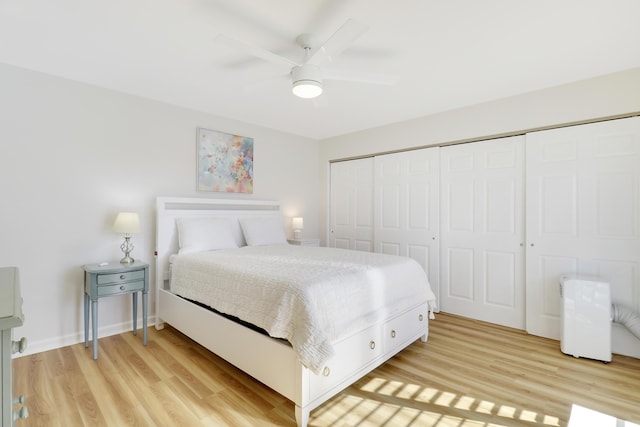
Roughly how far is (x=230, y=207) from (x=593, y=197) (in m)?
3.76

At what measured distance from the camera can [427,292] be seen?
9.18 feet

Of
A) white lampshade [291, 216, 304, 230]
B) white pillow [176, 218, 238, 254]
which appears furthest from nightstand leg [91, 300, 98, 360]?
white lampshade [291, 216, 304, 230]

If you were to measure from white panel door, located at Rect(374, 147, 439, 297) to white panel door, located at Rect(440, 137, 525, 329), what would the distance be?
4.3 inches

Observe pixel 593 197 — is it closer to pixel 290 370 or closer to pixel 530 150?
pixel 530 150

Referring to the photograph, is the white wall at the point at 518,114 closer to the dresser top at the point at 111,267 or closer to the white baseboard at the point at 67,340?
the dresser top at the point at 111,267

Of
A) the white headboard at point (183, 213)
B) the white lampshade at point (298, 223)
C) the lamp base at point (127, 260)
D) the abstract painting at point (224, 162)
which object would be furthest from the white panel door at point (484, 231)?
the lamp base at point (127, 260)

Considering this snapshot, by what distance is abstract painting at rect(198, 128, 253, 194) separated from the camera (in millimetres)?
3674

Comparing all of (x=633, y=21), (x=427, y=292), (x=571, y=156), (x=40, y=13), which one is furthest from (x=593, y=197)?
(x=40, y=13)

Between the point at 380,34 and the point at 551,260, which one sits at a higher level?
the point at 380,34

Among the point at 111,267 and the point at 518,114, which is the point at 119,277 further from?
the point at 518,114

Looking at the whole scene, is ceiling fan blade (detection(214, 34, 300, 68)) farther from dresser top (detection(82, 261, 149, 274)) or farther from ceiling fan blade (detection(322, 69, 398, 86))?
dresser top (detection(82, 261, 149, 274))

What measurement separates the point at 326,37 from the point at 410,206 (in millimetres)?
2465

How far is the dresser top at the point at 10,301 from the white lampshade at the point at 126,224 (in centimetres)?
125

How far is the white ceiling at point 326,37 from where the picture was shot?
1.83 m
